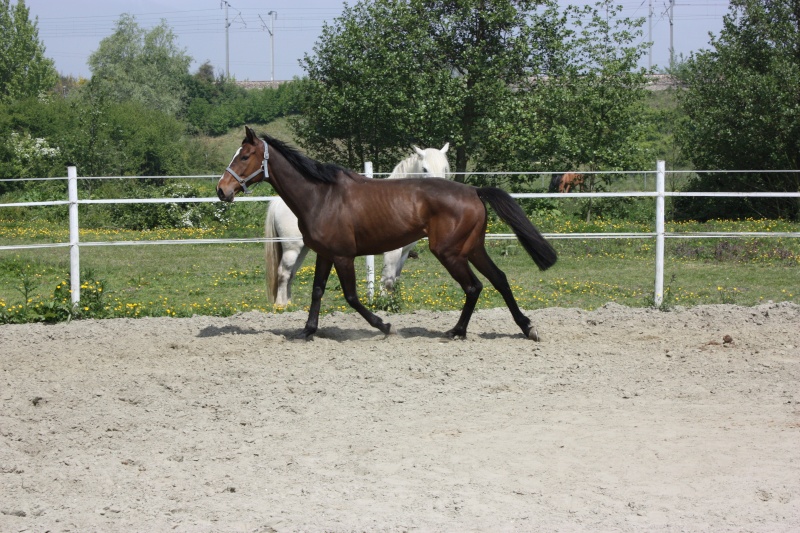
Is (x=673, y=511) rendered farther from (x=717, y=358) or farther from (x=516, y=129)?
(x=516, y=129)

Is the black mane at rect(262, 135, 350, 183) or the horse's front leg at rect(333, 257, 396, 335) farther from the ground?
the black mane at rect(262, 135, 350, 183)

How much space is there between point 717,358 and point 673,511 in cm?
327

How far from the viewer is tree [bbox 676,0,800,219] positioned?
1991 cm

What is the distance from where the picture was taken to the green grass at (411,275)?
9.44 meters

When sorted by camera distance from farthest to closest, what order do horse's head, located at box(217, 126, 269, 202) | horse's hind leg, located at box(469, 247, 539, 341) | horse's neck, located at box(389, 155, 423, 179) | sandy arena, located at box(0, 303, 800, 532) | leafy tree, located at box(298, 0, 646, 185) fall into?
leafy tree, located at box(298, 0, 646, 185) < horse's neck, located at box(389, 155, 423, 179) < horse's hind leg, located at box(469, 247, 539, 341) < horse's head, located at box(217, 126, 269, 202) < sandy arena, located at box(0, 303, 800, 532)

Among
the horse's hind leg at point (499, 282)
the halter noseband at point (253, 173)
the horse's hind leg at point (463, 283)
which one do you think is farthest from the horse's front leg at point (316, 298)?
the horse's hind leg at point (499, 282)

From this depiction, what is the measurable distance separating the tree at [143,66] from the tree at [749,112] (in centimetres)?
3468

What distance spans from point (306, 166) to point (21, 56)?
43.7m

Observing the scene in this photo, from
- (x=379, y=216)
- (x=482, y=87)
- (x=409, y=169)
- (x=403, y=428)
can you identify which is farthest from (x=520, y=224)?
(x=482, y=87)

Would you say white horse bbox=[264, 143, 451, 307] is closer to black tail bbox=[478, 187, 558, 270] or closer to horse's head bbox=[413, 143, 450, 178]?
horse's head bbox=[413, 143, 450, 178]

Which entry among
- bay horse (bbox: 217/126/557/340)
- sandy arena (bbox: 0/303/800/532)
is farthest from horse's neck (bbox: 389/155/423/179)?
Answer: sandy arena (bbox: 0/303/800/532)

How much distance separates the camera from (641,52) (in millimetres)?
20547

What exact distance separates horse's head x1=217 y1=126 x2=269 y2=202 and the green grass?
6.83 feet

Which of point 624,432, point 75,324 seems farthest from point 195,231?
point 624,432
